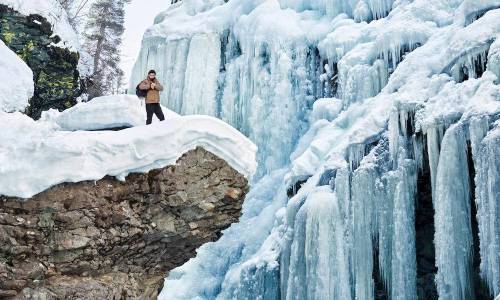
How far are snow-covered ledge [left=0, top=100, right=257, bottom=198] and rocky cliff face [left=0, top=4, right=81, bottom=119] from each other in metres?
7.77

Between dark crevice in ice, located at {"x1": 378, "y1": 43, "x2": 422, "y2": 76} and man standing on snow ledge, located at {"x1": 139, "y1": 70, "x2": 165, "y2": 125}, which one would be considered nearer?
man standing on snow ledge, located at {"x1": 139, "y1": 70, "x2": 165, "y2": 125}

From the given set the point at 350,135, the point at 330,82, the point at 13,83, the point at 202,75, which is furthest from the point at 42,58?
the point at 350,135

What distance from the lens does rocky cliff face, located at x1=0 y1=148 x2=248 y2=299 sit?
6234 mm

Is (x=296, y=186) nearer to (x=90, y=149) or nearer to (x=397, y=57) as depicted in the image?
(x=397, y=57)

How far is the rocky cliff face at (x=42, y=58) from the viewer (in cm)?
1409

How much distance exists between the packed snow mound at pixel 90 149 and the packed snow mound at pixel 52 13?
827cm

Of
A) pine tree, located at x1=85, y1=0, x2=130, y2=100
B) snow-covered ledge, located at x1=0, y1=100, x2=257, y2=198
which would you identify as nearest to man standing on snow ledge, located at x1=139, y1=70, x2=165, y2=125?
snow-covered ledge, located at x1=0, y1=100, x2=257, y2=198

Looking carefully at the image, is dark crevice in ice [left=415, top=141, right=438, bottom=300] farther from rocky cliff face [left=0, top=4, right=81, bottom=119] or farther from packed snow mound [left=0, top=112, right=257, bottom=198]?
rocky cliff face [left=0, top=4, right=81, bottom=119]

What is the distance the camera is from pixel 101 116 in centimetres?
712

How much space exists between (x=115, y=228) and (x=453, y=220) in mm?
5253

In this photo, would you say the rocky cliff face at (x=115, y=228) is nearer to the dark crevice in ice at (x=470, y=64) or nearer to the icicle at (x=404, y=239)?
the icicle at (x=404, y=239)

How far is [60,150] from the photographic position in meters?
6.20

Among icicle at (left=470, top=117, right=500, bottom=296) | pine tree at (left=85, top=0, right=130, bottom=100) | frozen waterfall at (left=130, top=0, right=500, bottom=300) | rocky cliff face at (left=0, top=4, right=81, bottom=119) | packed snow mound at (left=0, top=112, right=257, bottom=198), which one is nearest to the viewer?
packed snow mound at (left=0, top=112, right=257, bottom=198)

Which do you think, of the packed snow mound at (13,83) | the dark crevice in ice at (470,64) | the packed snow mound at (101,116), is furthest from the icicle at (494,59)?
the packed snow mound at (13,83)
